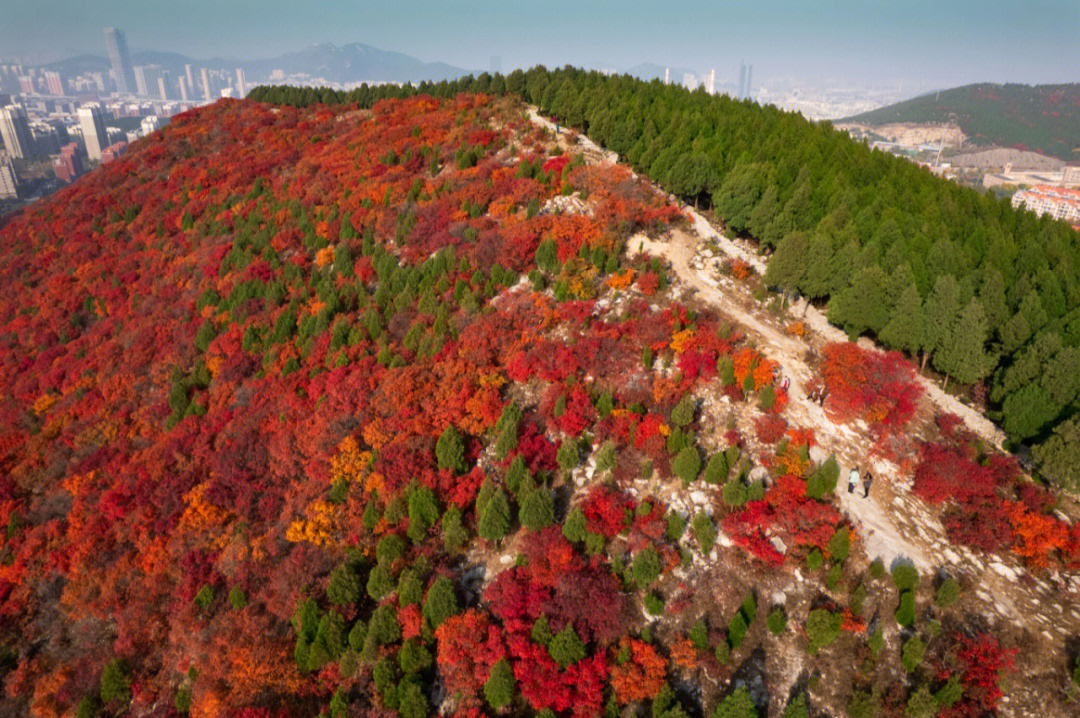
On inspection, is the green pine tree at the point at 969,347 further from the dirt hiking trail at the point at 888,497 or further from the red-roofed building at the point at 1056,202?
the red-roofed building at the point at 1056,202

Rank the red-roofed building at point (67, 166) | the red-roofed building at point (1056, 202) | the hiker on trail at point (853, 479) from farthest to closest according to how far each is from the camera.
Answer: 1. the red-roofed building at point (67, 166)
2. the red-roofed building at point (1056, 202)
3. the hiker on trail at point (853, 479)

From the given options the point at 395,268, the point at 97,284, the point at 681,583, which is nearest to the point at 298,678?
the point at 681,583

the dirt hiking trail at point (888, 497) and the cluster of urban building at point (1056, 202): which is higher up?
the cluster of urban building at point (1056, 202)

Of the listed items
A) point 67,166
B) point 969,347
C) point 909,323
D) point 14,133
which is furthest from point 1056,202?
point 14,133

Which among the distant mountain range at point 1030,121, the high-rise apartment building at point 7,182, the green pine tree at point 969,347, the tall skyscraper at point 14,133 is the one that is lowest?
the high-rise apartment building at point 7,182

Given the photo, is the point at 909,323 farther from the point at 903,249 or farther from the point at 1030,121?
the point at 1030,121

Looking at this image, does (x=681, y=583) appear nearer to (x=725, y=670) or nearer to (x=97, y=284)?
(x=725, y=670)

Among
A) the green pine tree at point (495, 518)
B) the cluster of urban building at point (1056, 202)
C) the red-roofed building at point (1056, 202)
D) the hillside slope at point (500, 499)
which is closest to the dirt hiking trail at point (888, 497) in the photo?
the hillside slope at point (500, 499)

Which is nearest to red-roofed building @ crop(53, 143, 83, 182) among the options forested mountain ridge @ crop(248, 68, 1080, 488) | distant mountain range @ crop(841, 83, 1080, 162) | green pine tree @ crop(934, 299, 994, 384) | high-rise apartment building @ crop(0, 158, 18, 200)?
high-rise apartment building @ crop(0, 158, 18, 200)
